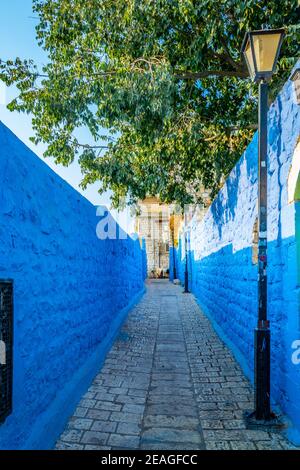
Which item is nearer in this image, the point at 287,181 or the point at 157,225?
the point at 287,181

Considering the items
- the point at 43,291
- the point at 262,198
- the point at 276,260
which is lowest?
the point at 43,291

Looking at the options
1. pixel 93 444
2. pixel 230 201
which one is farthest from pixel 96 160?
pixel 93 444

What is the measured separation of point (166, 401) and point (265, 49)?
12.0 ft

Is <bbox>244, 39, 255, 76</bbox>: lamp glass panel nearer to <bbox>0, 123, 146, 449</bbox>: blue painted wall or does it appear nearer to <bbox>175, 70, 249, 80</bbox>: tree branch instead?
<bbox>0, 123, 146, 449</bbox>: blue painted wall

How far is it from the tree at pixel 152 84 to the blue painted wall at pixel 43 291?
2742mm

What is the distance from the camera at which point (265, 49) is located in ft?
11.8

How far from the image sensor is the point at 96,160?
8.90 m

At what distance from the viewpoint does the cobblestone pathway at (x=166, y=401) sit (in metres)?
3.23

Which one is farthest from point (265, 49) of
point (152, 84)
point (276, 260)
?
point (152, 84)

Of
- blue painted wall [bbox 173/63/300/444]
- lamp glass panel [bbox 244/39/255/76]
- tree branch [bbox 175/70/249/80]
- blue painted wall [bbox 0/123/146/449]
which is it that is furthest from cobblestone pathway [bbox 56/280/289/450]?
tree branch [bbox 175/70/249/80]

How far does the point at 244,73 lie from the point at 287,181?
4.62 m

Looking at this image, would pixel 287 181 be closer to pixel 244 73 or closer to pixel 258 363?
pixel 258 363

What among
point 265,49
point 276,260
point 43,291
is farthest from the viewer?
point 276,260

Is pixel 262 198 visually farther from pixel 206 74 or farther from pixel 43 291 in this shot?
pixel 206 74
